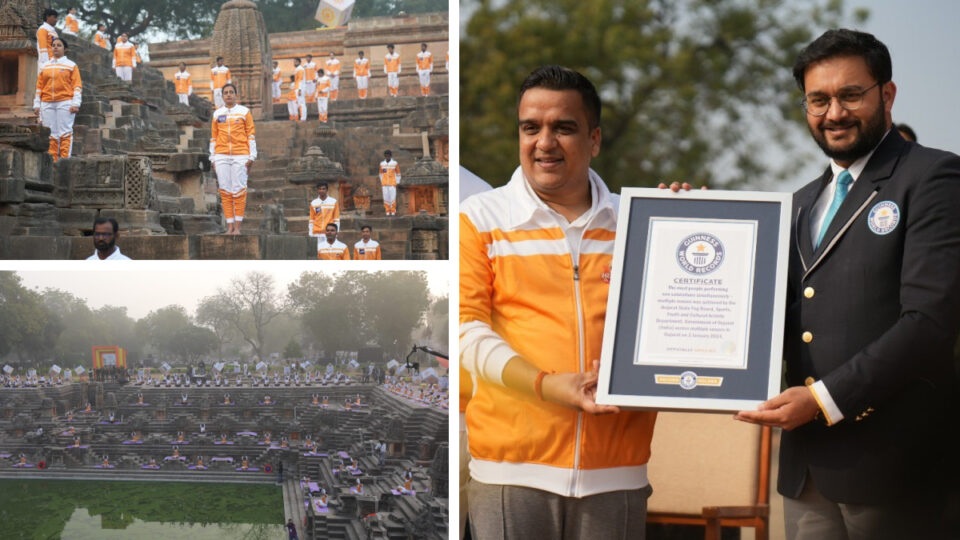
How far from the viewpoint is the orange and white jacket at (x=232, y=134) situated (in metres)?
5.34

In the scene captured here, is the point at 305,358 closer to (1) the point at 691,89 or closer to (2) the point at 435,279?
(2) the point at 435,279

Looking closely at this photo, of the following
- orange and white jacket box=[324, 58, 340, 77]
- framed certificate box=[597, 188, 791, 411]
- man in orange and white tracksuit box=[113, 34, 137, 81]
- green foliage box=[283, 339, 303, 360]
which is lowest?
Result: green foliage box=[283, 339, 303, 360]

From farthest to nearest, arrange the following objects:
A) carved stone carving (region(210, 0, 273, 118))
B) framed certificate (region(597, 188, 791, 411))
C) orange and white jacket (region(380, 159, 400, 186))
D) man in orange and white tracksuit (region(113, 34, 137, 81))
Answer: man in orange and white tracksuit (region(113, 34, 137, 81)) → orange and white jacket (region(380, 159, 400, 186)) → carved stone carving (region(210, 0, 273, 118)) → framed certificate (region(597, 188, 791, 411))

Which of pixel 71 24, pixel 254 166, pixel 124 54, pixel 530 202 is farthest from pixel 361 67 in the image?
pixel 530 202

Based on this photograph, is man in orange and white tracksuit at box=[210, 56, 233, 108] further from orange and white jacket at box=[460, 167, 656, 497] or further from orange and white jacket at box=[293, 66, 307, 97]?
orange and white jacket at box=[460, 167, 656, 497]

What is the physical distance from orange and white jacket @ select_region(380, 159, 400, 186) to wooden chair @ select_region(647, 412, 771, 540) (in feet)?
6.91

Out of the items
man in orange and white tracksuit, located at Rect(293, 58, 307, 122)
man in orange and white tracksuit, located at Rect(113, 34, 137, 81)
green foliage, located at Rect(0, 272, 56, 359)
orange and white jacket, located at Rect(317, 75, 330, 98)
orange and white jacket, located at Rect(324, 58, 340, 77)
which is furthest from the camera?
orange and white jacket, located at Rect(317, 75, 330, 98)

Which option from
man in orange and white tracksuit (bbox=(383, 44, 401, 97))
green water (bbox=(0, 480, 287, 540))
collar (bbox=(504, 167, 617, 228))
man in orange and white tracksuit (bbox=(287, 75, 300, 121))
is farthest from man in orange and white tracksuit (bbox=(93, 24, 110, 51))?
collar (bbox=(504, 167, 617, 228))

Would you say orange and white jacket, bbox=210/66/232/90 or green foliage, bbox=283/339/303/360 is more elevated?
orange and white jacket, bbox=210/66/232/90

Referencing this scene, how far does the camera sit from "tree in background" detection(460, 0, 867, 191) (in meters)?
3.57

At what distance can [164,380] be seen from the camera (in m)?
4.55

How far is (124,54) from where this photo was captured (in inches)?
233

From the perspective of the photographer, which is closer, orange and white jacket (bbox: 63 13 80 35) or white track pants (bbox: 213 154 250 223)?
white track pants (bbox: 213 154 250 223)

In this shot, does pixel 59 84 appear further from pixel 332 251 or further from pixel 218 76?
pixel 332 251
